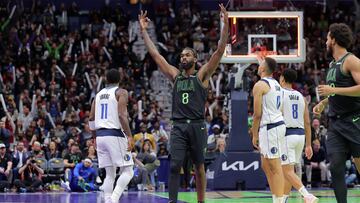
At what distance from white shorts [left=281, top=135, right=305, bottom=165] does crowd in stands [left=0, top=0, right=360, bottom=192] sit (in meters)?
9.19

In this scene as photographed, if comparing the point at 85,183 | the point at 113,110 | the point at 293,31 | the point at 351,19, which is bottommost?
the point at 85,183

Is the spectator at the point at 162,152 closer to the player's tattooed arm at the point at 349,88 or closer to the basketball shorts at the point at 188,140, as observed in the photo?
the basketball shorts at the point at 188,140

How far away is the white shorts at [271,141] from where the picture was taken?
1188 centimetres

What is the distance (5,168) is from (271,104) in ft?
41.2

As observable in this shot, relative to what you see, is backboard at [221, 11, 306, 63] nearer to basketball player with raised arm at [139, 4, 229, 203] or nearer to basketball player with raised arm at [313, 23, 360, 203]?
basketball player with raised arm at [139, 4, 229, 203]

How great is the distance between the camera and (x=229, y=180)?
21.8 meters

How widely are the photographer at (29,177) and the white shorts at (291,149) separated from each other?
1114cm

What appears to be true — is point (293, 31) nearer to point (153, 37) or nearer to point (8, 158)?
point (8, 158)

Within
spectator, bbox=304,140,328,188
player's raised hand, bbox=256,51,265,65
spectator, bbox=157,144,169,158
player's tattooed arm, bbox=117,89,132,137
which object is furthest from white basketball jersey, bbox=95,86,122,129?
spectator, bbox=304,140,328,188

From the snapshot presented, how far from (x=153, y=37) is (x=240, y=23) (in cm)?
1417

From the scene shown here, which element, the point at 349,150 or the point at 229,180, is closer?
the point at 349,150

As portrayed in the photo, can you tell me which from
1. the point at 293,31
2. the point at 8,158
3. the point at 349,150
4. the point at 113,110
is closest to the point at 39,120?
the point at 8,158

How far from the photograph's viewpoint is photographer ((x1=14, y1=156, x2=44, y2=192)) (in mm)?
22547

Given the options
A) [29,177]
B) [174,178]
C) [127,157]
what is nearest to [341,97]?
[174,178]
